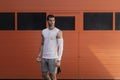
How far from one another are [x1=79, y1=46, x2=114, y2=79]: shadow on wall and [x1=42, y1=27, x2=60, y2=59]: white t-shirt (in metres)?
3.67

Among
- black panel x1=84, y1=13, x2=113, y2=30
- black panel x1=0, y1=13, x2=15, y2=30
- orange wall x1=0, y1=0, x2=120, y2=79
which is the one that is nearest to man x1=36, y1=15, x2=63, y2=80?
orange wall x1=0, y1=0, x2=120, y2=79

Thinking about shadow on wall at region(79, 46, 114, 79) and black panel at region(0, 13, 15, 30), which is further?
black panel at region(0, 13, 15, 30)

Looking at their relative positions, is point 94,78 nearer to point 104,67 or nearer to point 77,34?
point 104,67

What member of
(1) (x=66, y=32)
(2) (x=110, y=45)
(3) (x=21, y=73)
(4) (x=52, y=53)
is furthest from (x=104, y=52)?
(4) (x=52, y=53)

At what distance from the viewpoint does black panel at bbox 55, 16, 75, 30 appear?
509 inches

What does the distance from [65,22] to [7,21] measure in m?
1.71

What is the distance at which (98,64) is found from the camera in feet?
42.3

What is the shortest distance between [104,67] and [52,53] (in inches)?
154

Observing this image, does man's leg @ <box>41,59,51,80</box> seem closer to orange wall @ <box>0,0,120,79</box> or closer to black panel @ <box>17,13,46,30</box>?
orange wall @ <box>0,0,120,79</box>

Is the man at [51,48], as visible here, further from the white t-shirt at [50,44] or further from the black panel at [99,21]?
the black panel at [99,21]

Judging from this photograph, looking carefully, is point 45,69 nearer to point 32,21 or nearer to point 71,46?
point 71,46

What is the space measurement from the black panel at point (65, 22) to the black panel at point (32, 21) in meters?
0.44

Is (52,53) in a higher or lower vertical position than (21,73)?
higher

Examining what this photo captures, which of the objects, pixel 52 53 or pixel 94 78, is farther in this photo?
pixel 94 78
